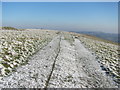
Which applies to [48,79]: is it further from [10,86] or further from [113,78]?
[113,78]

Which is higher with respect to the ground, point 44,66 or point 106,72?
point 44,66

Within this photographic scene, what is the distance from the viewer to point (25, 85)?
388 inches

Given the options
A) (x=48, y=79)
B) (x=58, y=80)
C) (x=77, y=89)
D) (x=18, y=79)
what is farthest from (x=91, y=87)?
(x=18, y=79)

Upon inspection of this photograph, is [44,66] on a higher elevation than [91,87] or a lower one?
higher

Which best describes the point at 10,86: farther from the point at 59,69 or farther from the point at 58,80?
the point at 59,69

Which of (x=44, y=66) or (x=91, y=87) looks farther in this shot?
(x=44, y=66)

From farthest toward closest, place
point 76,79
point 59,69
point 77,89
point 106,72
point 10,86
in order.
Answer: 1. point 106,72
2. point 59,69
3. point 76,79
4. point 77,89
5. point 10,86

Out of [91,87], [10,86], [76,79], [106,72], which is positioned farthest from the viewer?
[106,72]

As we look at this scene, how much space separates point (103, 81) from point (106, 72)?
10.3 ft

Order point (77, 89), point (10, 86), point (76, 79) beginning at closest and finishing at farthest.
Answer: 1. point (10, 86)
2. point (77, 89)
3. point (76, 79)

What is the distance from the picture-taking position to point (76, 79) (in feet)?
39.5

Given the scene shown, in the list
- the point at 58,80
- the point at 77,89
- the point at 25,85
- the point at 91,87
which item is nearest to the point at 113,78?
the point at 91,87

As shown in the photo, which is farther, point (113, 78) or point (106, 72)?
point (106, 72)

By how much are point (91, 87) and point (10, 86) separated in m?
6.72
